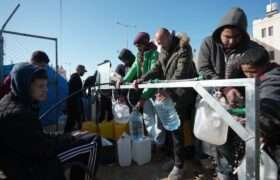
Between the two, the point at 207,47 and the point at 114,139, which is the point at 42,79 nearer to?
the point at 207,47

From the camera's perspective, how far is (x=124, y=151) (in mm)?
2834

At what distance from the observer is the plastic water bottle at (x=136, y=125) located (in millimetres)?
2926

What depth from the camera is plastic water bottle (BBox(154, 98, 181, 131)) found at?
2.34m

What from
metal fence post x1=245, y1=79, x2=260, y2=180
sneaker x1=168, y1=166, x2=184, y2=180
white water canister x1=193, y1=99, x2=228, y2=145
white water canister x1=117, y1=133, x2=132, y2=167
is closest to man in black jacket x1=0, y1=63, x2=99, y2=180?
white water canister x1=193, y1=99, x2=228, y2=145

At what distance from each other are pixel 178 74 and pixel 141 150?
3.75 ft

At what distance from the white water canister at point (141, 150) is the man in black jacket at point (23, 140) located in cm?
146

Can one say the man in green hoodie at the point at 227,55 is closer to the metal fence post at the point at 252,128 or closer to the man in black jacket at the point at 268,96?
the man in black jacket at the point at 268,96

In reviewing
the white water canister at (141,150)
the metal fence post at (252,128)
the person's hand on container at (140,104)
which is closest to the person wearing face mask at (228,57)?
the metal fence post at (252,128)

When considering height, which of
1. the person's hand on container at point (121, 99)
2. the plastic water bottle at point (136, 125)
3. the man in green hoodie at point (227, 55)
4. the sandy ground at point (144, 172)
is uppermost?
the man in green hoodie at point (227, 55)

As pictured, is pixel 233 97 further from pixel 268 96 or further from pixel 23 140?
pixel 23 140

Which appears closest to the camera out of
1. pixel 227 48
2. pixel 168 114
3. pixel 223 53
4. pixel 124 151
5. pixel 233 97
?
pixel 233 97

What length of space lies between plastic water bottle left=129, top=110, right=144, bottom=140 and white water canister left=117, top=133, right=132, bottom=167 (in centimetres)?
13

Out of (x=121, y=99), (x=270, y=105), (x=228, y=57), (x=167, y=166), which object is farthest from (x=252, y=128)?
(x=121, y=99)

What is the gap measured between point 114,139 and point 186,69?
4.85 ft
